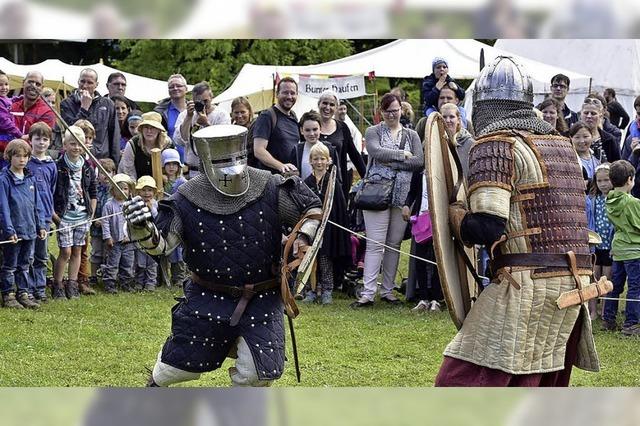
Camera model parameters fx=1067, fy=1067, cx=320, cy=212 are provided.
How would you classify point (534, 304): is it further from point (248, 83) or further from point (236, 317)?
point (248, 83)

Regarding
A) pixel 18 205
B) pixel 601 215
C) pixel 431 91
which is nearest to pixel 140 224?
pixel 18 205

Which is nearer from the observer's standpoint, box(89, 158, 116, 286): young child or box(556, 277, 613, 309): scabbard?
box(556, 277, 613, 309): scabbard


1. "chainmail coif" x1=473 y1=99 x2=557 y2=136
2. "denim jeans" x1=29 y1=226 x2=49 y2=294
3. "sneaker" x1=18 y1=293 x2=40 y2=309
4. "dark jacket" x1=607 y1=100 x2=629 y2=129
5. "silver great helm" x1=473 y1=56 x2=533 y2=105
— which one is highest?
"silver great helm" x1=473 y1=56 x2=533 y2=105

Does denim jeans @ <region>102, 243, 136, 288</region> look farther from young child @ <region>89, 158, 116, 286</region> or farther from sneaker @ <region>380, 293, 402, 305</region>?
sneaker @ <region>380, 293, 402, 305</region>

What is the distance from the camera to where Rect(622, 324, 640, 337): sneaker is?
7.11 meters

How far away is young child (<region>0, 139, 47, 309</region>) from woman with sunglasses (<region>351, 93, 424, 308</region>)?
7.73 feet

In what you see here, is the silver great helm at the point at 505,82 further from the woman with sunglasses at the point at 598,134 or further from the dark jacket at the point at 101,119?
the dark jacket at the point at 101,119

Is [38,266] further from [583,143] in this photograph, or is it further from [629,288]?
[629,288]

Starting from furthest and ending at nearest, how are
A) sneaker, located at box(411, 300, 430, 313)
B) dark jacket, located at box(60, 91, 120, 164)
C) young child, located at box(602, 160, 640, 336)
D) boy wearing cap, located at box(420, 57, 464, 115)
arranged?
1. dark jacket, located at box(60, 91, 120, 164)
2. boy wearing cap, located at box(420, 57, 464, 115)
3. sneaker, located at box(411, 300, 430, 313)
4. young child, located at box(602, 160, 640, 336)

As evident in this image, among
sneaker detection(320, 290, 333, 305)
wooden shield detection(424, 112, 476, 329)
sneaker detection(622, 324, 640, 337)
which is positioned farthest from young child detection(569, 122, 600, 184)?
wooden shield detection(424, 112, 476, 329)

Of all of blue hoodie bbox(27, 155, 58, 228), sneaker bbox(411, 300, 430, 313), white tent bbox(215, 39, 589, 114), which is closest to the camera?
blue hoodie bbox(27, 155, 58, 228)

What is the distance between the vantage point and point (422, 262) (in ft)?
25.5

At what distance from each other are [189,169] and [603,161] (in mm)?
3190

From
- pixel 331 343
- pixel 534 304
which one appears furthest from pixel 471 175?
pixel 331 343
